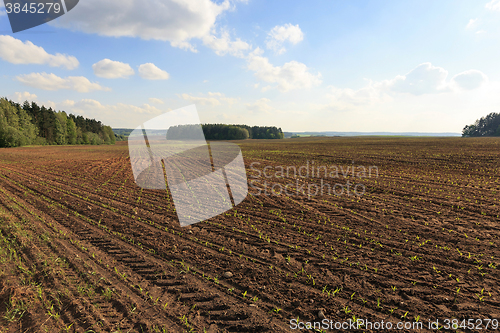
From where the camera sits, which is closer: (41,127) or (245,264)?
(245,264)

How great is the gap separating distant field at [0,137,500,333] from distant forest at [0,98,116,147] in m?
56.9

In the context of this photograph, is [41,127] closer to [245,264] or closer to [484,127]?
[245,264]

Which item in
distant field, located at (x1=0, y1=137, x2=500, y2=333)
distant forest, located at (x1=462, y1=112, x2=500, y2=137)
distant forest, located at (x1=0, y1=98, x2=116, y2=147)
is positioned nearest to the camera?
distant field, located at (x1=0, y1=137, x2=500, y2=333)

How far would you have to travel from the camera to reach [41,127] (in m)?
60.3

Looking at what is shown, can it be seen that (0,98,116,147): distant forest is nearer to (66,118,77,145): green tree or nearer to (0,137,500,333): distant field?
(66,118,77,145): green tree

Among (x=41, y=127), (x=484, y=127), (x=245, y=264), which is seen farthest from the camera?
(x=484, y=127)

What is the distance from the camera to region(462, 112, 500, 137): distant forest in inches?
3588

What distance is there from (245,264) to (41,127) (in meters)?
82.5

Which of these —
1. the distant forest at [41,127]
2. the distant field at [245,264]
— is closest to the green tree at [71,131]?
the distant forest at [41,127]

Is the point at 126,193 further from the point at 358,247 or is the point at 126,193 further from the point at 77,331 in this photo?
the point at 358,247

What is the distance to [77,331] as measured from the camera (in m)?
3.06

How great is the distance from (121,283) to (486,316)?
624cm

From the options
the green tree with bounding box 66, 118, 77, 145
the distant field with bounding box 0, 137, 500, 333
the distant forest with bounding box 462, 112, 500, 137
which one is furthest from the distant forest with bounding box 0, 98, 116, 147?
the distant forest with bounding box 462, 112, 500, 137

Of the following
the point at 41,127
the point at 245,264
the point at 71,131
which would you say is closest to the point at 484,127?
the point at 245,264
